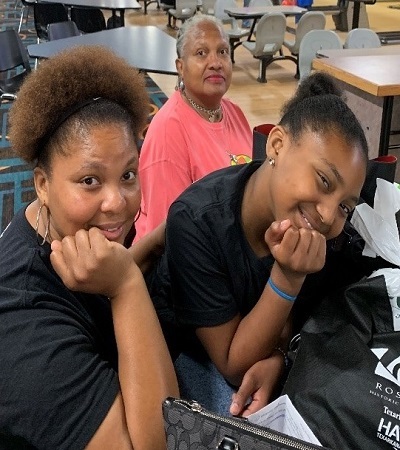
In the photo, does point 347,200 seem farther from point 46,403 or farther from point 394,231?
point 46,403

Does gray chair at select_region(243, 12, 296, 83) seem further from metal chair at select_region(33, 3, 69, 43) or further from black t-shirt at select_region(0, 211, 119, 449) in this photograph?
black t-shirt at select_region(0, 211, 119, 449)

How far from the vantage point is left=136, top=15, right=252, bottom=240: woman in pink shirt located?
175 centimetres

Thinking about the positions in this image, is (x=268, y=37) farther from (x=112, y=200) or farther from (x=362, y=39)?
(x=112, y=200)

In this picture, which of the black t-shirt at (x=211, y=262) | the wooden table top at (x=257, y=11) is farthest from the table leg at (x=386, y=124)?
the wooden table top at (x=257, y=11)

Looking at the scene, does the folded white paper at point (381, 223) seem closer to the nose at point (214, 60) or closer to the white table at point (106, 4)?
the nose at point (214, 60)

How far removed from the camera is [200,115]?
6.50 feet

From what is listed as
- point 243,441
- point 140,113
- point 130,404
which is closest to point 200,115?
point 140,113

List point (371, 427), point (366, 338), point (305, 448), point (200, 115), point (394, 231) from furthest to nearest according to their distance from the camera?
point (200, 115) → point (394, 231) → point (366, 338) → point (371, 427) → point (305, 448)

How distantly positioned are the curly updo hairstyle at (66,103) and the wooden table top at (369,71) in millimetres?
1756

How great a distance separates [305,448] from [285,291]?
0.38 metres

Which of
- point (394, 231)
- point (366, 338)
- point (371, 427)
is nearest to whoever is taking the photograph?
point (371, 427)

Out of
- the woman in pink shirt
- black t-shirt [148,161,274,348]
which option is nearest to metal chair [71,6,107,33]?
the woman in pink shirt

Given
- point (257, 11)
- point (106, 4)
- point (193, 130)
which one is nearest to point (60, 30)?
point (106, 4)

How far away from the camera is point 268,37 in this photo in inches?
248
